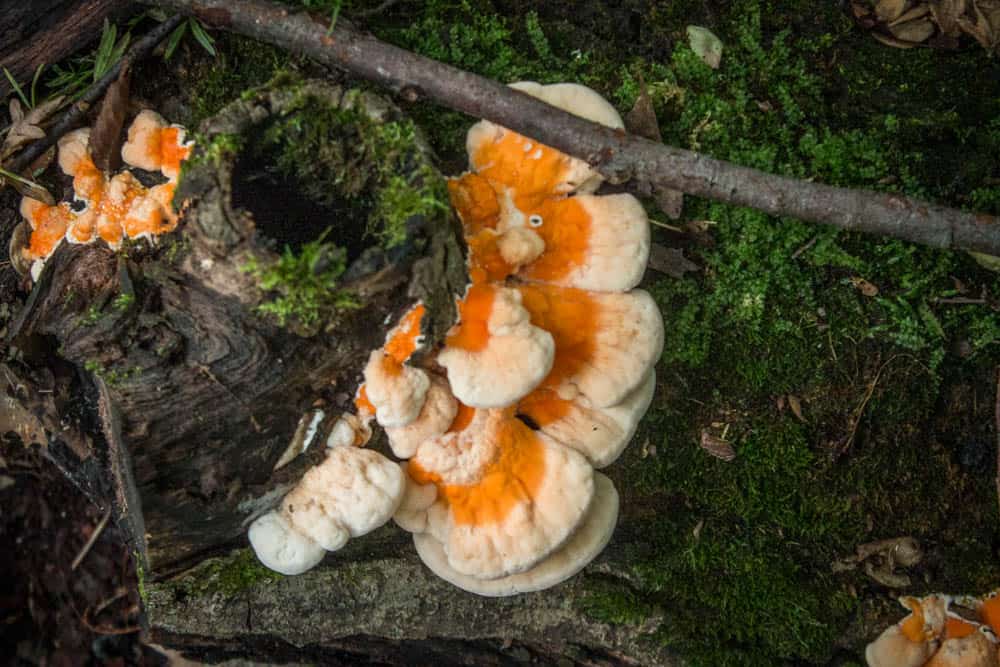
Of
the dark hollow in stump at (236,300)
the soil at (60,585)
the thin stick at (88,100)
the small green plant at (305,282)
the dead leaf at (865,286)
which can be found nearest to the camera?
the small green plant at (305,282)

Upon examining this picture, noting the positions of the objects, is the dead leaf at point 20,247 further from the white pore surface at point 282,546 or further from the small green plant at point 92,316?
the white pore surface at point 282,546

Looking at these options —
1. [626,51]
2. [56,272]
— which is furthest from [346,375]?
[626,51]

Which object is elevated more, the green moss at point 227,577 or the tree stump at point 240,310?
the tree stump at point 240,310

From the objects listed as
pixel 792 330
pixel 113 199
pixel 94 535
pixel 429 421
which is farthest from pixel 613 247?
pixel 94 535

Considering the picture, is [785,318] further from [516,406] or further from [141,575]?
[141,575]

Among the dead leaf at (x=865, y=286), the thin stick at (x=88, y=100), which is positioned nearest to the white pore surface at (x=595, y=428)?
the dead leaf at (x=865, y=286)

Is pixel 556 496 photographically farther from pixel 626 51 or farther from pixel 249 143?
pixel 626 51

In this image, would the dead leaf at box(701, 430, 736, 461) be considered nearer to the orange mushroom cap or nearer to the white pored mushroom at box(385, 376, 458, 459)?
the white pored mushroom at box(385, 376, 458, 459)
